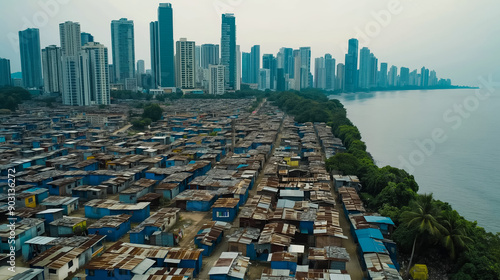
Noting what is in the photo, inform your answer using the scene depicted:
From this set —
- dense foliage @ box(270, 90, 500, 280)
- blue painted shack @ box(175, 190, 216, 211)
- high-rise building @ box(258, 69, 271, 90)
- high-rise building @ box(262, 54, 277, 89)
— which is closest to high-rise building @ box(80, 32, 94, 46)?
high-rise building @ box(258, 69, 271, 90)

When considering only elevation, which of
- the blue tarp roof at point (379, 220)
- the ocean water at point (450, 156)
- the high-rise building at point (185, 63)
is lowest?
the ocean water at point (450, 156)

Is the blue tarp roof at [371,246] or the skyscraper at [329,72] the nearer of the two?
the blue tarp roof at [371,246]

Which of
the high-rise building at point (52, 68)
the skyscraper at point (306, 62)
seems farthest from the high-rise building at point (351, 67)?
the high-rise building at point (52, 68)

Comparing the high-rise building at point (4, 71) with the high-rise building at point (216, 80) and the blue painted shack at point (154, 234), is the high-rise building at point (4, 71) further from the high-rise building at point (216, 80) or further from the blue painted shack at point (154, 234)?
the blue painted shack at point (154, 234)

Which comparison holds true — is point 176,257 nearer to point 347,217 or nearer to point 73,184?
point 347,217

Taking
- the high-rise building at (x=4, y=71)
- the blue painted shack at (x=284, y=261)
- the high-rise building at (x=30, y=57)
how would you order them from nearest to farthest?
the blue painted shack at (x=284, y=261) → the high-rise building at (x=30, y=57) → the high-rise building at (x=4, y=71)

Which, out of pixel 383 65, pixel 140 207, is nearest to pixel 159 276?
pixel 140 207

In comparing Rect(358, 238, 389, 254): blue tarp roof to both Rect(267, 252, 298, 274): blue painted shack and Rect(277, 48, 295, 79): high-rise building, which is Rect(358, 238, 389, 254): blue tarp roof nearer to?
Rect(267, 252, 298, 274): blue painted shack
